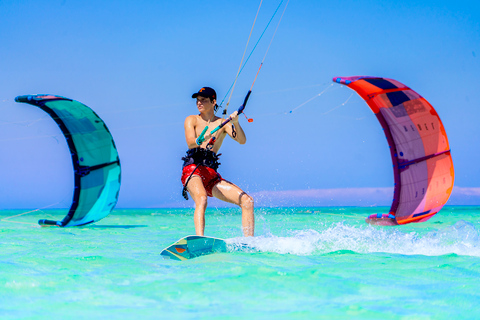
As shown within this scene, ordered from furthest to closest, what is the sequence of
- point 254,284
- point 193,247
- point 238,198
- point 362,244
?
1. point 362,244
2. point 238,198
3. point 193,247
4. point 254,284

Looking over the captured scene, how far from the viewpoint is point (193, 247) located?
4.78 metres

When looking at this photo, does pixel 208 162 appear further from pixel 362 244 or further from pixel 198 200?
pixel 362 244

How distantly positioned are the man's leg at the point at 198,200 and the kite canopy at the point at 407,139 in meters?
3.02

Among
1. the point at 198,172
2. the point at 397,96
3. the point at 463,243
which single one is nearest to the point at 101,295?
the point at 198,172

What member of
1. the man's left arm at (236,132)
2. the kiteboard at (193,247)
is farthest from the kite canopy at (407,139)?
the kiteboard at (193,247)

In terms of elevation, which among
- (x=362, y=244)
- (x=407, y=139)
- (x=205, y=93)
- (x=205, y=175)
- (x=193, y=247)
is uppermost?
(x=205, y=93)

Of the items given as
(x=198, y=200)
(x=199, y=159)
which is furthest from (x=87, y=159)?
(x=198, y=200)

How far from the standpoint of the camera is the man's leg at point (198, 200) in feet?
15.8

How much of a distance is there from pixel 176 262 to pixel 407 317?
8.13ft

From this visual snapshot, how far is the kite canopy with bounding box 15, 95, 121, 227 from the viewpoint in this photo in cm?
1060

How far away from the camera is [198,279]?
11.7ft

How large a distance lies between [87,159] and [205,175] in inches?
264

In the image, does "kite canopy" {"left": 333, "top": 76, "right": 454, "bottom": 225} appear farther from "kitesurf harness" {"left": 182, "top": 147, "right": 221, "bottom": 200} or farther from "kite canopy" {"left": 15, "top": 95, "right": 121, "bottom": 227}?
"kite canopy" {"left": 15, "top": 95, "right": 121, "bottom": 227}

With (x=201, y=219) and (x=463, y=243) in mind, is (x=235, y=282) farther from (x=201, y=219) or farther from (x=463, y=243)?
(x=463, y=243)
